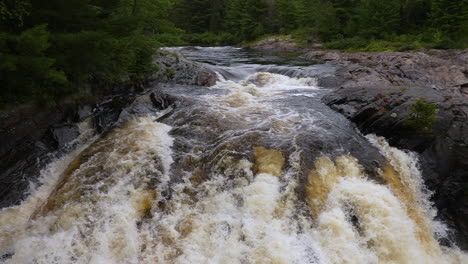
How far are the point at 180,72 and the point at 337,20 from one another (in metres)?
25.1

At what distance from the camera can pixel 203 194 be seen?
6559 millimetres

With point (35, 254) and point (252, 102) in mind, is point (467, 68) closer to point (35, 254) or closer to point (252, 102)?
point (252, 102)

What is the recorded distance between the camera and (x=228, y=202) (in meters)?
6.38

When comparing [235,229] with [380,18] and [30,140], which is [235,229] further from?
[380,18]

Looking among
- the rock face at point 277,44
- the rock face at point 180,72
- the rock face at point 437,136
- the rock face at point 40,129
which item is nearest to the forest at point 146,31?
the rock face at point 40,129

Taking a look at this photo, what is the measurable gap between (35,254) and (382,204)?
6729mm

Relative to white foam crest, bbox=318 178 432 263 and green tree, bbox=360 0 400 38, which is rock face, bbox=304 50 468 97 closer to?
white foam crest, bbox=318 178 432 263

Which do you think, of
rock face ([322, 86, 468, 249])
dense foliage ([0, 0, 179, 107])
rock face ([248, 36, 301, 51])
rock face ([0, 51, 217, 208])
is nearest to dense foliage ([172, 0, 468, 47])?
rock face ([248, 36, 301, 51])

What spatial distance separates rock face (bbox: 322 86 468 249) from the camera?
710 centimetres

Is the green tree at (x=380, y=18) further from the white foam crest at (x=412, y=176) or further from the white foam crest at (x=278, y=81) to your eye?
the white foam crest at (x=412, y=176)

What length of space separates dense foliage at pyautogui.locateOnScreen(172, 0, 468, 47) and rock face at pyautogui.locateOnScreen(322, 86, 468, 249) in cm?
1102

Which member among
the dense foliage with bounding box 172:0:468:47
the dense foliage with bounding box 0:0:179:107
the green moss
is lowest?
the dense foliage with bounding box 172:0:468:47

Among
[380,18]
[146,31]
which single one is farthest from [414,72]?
[380,18]

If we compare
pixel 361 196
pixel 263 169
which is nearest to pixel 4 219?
pixel 263 169
